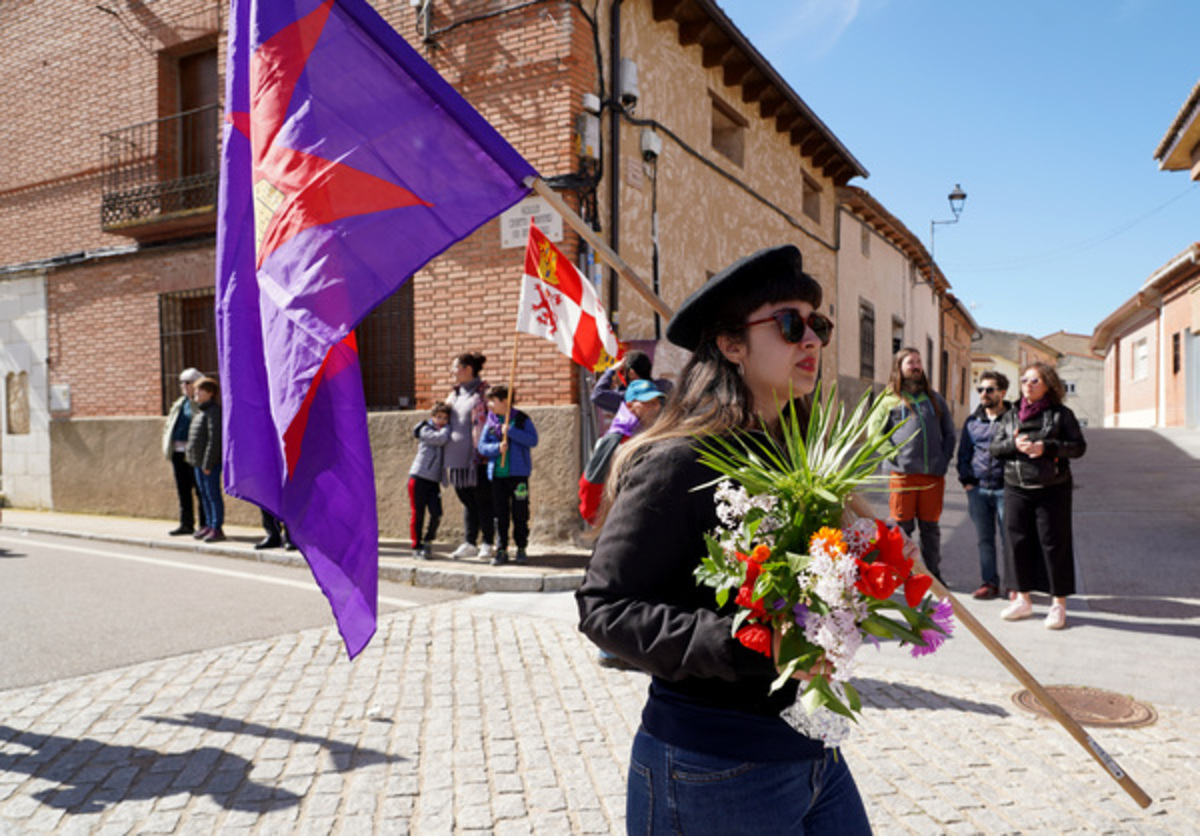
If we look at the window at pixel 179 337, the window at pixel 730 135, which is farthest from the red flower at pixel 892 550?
the window at pixel 730 135

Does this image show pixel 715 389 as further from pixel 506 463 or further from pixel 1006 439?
pixel 506 463

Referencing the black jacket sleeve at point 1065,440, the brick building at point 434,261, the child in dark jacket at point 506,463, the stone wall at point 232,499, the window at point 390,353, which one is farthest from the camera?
the window at point 390,353

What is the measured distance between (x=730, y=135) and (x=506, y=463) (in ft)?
27.6

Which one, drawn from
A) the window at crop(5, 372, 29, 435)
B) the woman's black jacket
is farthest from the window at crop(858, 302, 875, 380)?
the window at crop(5, 372, 29, 435)

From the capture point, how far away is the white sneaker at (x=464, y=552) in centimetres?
886

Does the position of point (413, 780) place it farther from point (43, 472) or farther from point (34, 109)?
point (34, 109)

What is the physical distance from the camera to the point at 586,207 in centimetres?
978

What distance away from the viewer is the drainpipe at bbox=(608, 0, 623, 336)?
33.6 ft

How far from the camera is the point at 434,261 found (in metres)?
10.2

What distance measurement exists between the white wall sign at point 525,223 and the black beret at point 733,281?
7.86 m

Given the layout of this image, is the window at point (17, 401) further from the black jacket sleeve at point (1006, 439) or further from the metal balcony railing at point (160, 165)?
the black jacket sleeve at point (1006, 439)

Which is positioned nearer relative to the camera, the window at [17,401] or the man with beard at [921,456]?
the man with beard at [921,456]

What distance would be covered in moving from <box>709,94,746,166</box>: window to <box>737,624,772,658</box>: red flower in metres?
13.2

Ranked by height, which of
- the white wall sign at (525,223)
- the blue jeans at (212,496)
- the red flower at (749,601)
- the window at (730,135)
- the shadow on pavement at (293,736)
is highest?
the window at (730,135)
